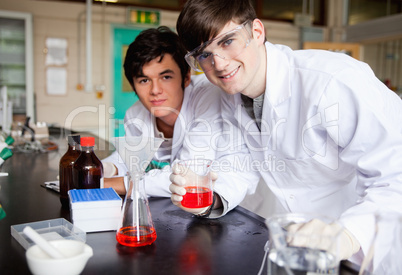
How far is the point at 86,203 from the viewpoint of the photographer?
105 centimetres

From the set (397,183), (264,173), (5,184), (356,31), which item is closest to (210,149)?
(264,173)

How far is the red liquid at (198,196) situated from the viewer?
1.13 m

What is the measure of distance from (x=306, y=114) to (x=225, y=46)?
379 mm

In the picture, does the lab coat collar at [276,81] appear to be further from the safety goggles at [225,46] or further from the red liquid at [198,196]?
the red liquid at [198,196]

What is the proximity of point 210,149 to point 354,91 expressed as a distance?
712 mm

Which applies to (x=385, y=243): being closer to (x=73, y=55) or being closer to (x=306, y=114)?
(x=306, y=114)

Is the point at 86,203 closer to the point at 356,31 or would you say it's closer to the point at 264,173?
the point at 264,173

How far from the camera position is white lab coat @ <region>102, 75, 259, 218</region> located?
4.74 ft

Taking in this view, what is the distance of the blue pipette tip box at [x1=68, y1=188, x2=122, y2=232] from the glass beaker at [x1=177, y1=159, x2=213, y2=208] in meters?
0.21

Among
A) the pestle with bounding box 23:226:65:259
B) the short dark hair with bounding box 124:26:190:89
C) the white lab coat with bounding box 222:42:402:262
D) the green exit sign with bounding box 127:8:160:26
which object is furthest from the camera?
the green exit sign with bounding box 127:8:160:26

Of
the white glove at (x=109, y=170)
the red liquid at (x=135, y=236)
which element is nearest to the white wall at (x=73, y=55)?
the white glove at (x=109, y=170)

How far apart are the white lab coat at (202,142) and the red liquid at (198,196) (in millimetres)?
116

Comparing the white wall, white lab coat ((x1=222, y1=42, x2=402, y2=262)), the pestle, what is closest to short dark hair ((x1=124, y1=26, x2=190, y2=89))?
white lab coat ((x1=222, y1=42, x2=402, y2=262))

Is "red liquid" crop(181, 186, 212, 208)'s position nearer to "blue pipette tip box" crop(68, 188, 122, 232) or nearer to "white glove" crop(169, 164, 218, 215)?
"white glove" crop(169, 164, 218, 215)
